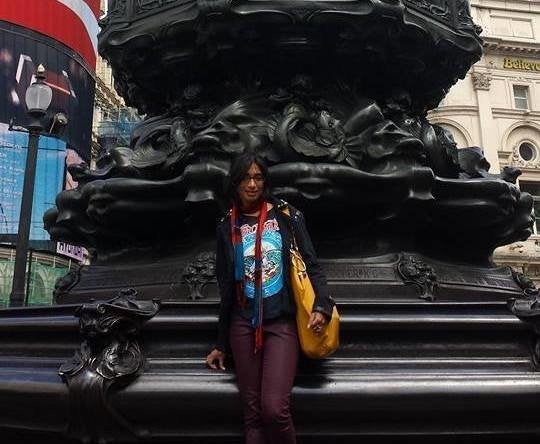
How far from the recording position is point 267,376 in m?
2.17

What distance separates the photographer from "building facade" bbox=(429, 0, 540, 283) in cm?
3030

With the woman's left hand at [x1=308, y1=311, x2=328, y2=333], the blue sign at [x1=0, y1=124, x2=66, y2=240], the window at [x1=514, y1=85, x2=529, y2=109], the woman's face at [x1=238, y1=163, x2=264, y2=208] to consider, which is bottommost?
the woman's left hand at [x1=308, y1=311, x2=328, y2=333]

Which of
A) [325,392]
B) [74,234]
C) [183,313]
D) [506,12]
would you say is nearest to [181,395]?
[183,313]

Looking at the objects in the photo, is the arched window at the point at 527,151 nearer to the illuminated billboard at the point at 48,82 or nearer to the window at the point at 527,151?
the window at the point at 527,151

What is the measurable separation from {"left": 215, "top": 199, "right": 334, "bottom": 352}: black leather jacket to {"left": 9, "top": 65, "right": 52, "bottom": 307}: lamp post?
221 inches

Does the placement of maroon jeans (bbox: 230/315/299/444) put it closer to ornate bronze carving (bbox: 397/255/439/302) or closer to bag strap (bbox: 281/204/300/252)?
bag strap (bbox: 281/204/300/252)

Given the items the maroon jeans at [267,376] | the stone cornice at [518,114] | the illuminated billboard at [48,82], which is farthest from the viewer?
the stone cornice at [518,114]

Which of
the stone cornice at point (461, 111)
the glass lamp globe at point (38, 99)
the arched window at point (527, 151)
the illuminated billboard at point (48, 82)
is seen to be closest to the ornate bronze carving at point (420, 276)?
the glass lamp globe at point (38, 99)

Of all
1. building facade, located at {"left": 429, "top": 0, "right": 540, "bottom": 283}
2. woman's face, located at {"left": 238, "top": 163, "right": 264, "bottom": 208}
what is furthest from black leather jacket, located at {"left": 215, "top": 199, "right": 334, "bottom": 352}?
building facade, located at {"left": 429, "top": 0, "right": 540, "bottom": 283}

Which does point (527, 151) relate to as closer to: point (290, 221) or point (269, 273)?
point (290, 221)

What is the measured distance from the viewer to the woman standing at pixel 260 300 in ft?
7.05

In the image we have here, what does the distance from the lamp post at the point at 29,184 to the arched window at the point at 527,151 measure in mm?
26824

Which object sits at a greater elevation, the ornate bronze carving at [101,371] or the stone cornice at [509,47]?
the stone cornice at [509,47]

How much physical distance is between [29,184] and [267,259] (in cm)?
626
